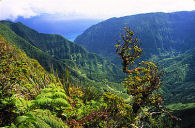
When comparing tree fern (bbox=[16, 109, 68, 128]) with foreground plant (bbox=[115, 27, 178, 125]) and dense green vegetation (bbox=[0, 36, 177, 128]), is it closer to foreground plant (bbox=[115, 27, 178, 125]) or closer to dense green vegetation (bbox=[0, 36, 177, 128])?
dense green vegetation (bbox=[0, 36, 177, 128])

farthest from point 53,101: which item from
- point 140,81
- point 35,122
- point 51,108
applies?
point 140,81

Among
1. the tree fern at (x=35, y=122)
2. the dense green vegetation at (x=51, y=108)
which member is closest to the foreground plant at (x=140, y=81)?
the dense green vegetation at (x=51, y=108)

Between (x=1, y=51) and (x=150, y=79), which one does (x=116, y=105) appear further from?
(x=1, y=51)

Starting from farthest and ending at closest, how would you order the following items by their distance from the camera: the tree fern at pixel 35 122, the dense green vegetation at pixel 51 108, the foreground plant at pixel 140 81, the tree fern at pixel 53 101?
the foreground plant at pixel 140 81, the tree fern at pixel 53 101, the dense green vegetation at pixel 51 108, the tree fern at pixel 35 122

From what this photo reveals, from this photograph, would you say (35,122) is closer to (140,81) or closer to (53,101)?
(53,101)

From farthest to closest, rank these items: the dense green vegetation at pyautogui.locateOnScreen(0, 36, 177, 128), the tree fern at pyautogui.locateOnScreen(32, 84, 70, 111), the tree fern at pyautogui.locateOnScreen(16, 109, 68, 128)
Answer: the tree fern at pyautogui.locateOnScreen(32, 84, 70, 111) → the dense green vegetation at pyautogui.locateOnScreen(0, 36, 177, 128) → the tree fern at pyautogui.locateOnScreen(16, 109, 68, 128)

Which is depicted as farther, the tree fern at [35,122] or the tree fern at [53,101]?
the tree fern at [53,101]

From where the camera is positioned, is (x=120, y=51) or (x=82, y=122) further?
(x=120, y=51)

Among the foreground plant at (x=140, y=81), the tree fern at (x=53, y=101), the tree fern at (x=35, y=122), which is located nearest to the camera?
the tree fern at (x=35, y=122)

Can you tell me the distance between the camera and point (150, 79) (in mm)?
8453

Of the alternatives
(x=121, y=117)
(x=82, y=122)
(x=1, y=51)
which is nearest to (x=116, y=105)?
(x=121, y=117)

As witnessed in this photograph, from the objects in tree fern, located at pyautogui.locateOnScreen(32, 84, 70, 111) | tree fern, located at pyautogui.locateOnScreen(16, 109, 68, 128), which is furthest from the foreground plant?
tree fern, located at pyautogui.locateOnScreen(16, 109, 68, 128)

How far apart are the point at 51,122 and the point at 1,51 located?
9.67 metres

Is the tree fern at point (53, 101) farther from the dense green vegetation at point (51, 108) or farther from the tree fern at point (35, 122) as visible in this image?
the tree fern at point (35, 122)
